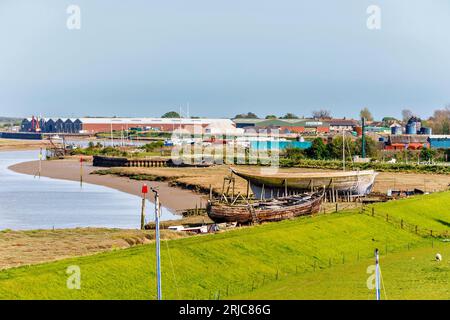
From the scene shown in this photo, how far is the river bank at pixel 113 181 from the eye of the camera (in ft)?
242

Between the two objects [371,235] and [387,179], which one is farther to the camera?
[387,179]

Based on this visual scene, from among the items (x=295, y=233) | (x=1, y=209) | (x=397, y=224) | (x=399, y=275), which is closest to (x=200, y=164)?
(x=1, y=209)

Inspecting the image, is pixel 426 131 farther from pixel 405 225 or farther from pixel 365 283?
pixel 365 283

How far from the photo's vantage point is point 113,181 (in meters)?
99.6

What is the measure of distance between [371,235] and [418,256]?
6.02m

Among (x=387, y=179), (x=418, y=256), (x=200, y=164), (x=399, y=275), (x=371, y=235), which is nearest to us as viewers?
(x=399, y=275)

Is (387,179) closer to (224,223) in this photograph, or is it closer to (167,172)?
(167,172)

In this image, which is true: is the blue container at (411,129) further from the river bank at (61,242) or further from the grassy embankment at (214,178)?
the river bank at (61,242)

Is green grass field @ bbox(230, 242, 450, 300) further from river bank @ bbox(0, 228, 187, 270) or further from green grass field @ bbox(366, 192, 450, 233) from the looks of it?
green grass field @ bbox(366, 192, 450, 233)

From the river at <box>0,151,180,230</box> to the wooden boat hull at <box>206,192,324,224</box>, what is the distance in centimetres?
733

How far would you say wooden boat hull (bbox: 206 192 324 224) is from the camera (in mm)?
52000
